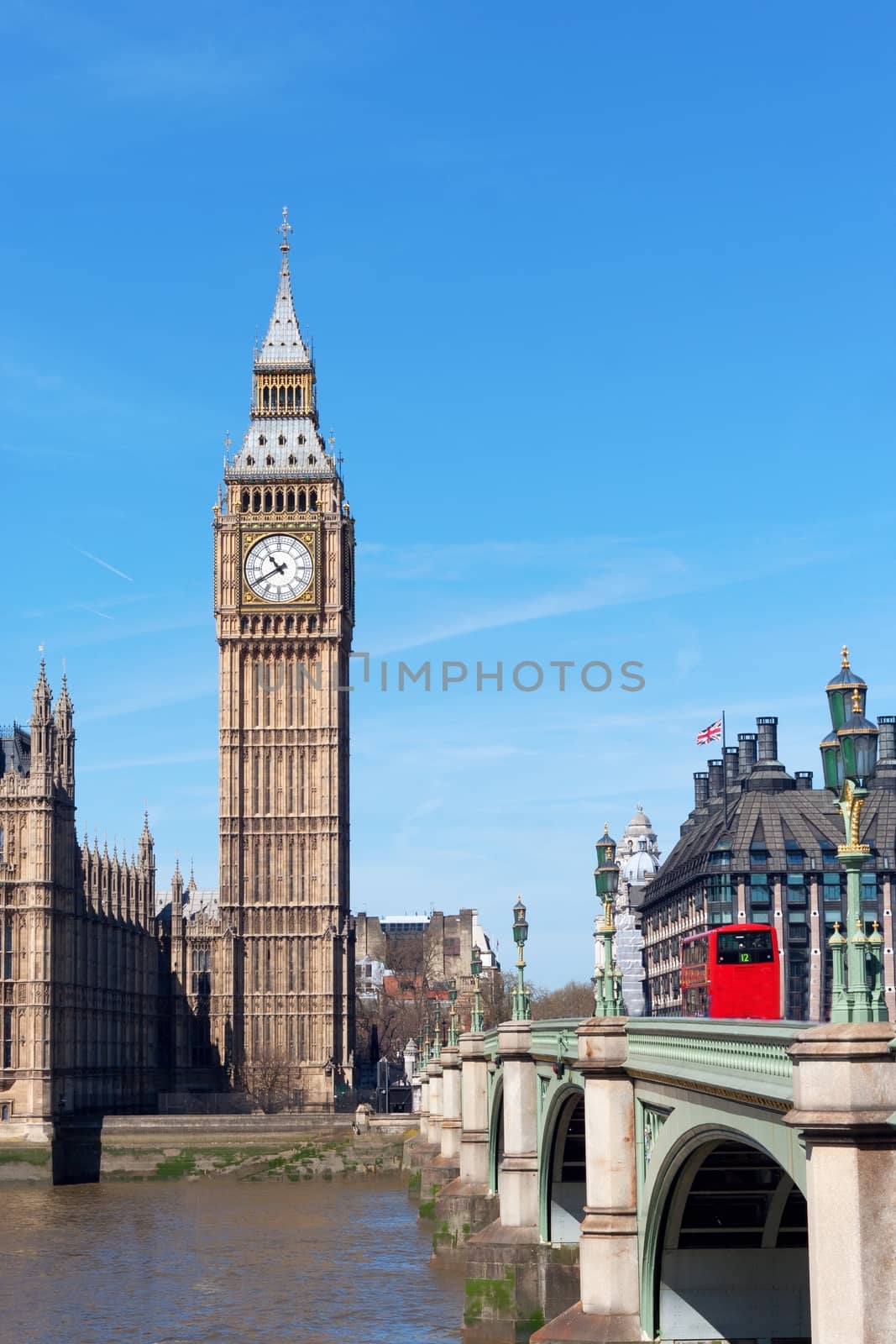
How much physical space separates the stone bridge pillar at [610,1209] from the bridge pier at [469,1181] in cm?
2666

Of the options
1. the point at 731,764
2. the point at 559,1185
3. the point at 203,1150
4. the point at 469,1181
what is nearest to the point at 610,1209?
the point at 559,1185

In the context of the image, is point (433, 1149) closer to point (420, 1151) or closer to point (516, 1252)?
point (420, 1151)

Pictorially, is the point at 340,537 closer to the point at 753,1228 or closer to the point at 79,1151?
the point at 79,1151

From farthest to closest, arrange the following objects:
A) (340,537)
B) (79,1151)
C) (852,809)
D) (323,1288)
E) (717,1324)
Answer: (340,537) → (79,1151) → (323,1288) → (717,1324) → (852,809)

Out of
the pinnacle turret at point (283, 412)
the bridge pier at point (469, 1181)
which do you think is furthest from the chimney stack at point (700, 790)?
the bridge pier at point (469, 1181)

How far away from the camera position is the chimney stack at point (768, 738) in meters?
145

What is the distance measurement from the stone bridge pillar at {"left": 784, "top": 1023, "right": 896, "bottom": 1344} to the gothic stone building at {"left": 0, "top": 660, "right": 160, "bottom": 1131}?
8135cm

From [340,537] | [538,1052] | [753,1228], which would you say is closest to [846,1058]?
[753,1228]

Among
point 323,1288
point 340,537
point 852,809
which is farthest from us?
point 340,537

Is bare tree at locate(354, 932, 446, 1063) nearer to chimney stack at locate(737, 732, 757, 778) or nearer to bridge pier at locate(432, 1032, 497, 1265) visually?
chimney stack at locate(737, 732, 757, 778)

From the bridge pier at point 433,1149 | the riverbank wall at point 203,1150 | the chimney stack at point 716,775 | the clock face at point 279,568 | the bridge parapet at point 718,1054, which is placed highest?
the clock face at point 279,568

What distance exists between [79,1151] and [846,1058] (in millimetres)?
82976

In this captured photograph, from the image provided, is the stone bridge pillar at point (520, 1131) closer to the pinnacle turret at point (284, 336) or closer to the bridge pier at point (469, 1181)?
the bridge pier at point (469, 1181)

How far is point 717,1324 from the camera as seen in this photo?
3003cm
